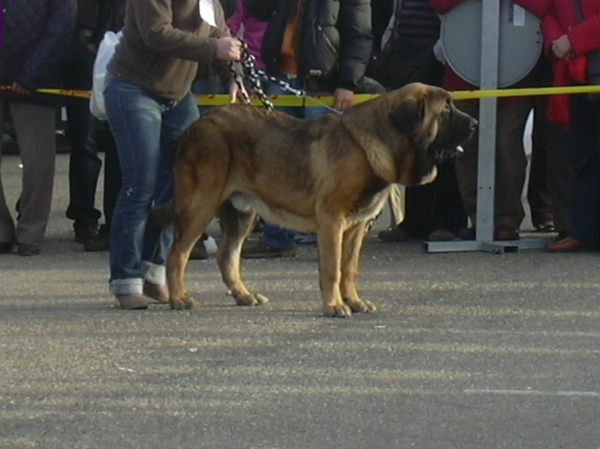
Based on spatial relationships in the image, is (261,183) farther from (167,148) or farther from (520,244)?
(520,244)

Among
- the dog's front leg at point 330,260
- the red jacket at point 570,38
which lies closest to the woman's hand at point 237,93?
the dog's front leg at point 330,260

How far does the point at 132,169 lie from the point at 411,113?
1.45 meters

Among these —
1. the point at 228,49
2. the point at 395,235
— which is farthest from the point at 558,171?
the point at 228,49

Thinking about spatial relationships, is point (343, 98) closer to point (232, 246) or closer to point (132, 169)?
point (232, 246)

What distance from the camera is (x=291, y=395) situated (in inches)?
248

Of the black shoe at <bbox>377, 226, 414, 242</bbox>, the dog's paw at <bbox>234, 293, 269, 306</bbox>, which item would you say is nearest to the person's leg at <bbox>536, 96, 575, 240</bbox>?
the black shoe at <bbox>377, 226, 414, 242</bbox>

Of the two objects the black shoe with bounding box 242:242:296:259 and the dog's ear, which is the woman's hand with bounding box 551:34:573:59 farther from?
the dog's ear

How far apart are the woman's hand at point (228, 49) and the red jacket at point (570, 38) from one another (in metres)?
2.70

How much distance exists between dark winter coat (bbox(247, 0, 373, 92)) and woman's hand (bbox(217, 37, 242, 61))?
6.28ft

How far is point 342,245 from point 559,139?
2.83 metres

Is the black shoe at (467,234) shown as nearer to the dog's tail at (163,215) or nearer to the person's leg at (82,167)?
the person's leg at (82,167)

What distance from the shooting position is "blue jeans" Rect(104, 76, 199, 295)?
8.00 m

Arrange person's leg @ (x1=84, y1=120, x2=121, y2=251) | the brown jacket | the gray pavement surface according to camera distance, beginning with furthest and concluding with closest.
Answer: person's leg @ (x1=84, y1=120, x2=121, y2=251)
the brown jacket
the gray pavement surface

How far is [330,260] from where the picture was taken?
7.95 m
